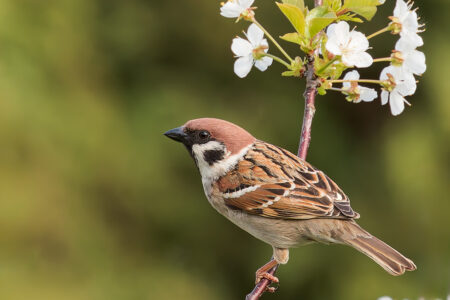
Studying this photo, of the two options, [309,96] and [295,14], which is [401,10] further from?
[309,96]

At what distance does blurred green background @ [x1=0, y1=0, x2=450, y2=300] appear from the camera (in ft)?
14.9

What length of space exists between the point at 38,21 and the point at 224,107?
54.3 inches

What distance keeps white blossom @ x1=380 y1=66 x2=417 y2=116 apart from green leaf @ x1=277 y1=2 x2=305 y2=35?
27 cm

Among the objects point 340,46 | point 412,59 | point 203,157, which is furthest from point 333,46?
point 203,157

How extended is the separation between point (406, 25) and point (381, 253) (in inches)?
34.4

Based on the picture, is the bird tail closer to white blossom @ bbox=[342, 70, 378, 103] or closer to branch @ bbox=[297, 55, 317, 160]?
branch @ bbox=[297, 55, 317, 160]

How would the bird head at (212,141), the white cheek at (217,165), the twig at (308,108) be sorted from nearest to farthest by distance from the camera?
the twig at (308,108), the bird head at (212,141), the white cheek at (217,165)

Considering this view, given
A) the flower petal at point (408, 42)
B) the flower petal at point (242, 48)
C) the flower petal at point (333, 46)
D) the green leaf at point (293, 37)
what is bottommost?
the flower petal at point (242, 48)

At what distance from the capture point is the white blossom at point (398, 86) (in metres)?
1.97

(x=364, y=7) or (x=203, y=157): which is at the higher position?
(x=364, y=7)

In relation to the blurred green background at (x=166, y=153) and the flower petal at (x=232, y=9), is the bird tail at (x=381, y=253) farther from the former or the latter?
the blurred green background at (x=166, y=153)

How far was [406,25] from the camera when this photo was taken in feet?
6.14

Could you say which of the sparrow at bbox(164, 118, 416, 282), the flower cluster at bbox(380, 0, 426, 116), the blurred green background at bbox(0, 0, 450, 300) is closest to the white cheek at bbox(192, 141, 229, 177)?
the sparrow at bbox(164, 118, 416, 282)

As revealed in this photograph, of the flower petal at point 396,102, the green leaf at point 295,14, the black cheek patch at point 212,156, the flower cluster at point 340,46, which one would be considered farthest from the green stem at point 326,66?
the black cheek patch at point 212,156
